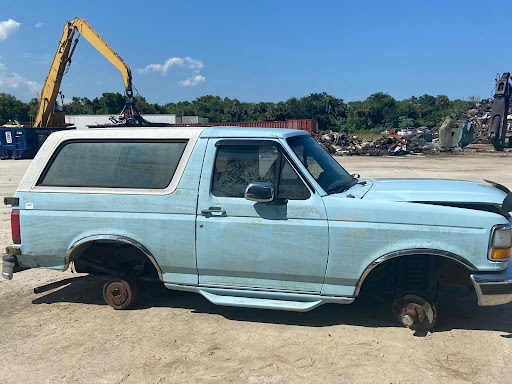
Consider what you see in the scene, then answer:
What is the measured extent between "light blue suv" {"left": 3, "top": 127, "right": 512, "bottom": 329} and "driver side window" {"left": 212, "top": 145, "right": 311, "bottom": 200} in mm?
11

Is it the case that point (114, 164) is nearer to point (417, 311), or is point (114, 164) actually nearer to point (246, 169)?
point (246, 169)

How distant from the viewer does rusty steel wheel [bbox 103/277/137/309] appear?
4672mm

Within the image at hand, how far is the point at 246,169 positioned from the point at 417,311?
2.12 meters

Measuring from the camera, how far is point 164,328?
426 cm

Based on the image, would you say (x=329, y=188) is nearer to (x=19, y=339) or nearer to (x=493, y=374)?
(x=493, y=374)

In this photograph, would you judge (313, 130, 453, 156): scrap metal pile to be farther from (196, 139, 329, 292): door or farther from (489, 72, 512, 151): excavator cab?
(196, 139, 329, 292): door

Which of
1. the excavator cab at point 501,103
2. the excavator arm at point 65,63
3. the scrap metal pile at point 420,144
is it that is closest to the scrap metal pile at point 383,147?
the scrap metal pile at point 420,144

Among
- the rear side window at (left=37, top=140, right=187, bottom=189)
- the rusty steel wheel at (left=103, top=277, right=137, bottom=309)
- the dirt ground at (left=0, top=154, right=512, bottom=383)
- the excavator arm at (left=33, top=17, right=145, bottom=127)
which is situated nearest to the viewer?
the dirt ground at (left=0, top=154, right=512, bottom=383)

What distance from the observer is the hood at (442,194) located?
3.76 meters

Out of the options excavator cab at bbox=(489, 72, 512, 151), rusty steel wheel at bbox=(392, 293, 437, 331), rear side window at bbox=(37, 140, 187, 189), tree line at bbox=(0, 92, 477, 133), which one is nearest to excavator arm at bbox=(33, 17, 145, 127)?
rear side window at bbox=(37, 140, 187, 189)

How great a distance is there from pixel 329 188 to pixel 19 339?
334cm

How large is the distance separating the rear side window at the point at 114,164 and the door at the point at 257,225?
18.2 inches

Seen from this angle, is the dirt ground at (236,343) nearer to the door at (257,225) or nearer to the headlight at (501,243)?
the door at (257,225)

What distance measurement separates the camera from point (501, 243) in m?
3.60
